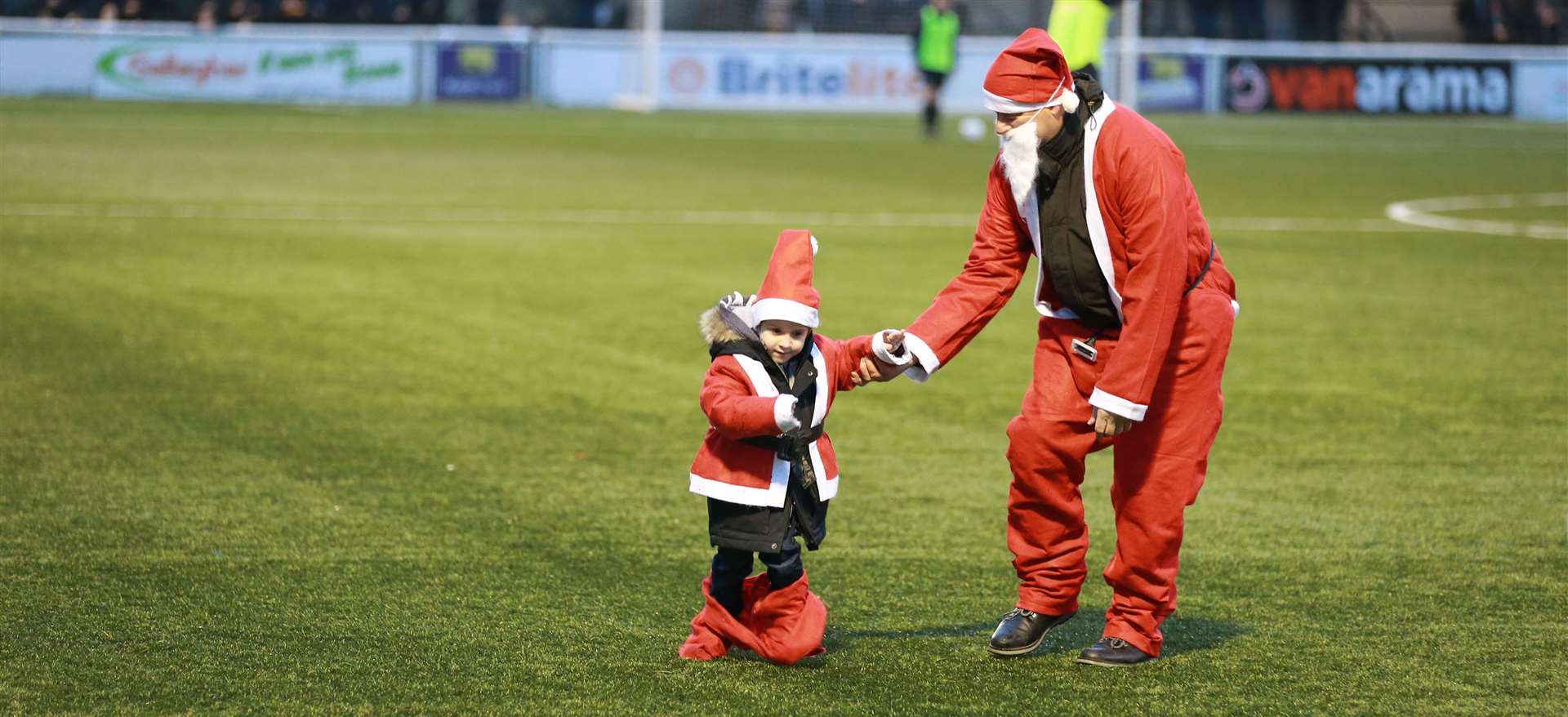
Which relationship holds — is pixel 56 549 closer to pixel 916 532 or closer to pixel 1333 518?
pixel 916 532

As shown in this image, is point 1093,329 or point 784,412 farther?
point 1093,329

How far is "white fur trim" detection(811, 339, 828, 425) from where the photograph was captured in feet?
14.0

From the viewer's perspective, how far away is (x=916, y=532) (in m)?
5.77

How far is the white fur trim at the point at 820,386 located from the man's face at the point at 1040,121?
0.66 meters

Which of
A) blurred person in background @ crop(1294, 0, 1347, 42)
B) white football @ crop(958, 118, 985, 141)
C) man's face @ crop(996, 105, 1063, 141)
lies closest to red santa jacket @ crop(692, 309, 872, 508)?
Answer: man's face @ crop(996, 105, 1063, 141)

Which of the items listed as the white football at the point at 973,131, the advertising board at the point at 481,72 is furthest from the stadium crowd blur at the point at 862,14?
the white football at the point at 973,131

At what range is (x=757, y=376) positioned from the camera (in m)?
4.19

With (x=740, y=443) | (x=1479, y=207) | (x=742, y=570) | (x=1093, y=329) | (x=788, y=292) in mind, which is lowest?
(x=1479, y=207)

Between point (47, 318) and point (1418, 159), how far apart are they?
61.3ft

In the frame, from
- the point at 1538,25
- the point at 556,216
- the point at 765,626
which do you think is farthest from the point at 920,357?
the point at 1538,25

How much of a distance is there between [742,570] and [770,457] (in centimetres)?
35

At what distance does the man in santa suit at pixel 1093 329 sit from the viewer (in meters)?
4.20

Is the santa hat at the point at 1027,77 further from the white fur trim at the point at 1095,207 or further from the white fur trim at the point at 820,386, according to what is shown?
the white fur trim at the point at 820,386

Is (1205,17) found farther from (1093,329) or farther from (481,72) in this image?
(1093,329)
